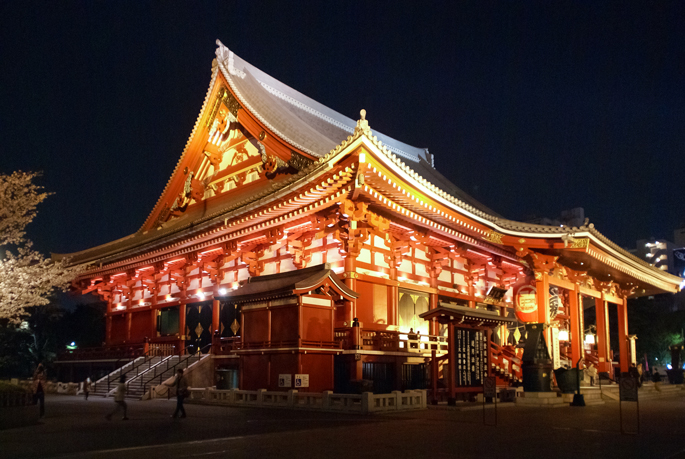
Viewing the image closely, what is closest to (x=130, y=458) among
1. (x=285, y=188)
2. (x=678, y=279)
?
(x=285, y=188)

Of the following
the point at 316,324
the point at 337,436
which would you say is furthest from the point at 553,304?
the point at 337,436

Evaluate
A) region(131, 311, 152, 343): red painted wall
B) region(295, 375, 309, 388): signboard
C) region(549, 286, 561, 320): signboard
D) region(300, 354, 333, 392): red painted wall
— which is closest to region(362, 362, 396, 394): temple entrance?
region(300, 354, 333, 392): red painted wall

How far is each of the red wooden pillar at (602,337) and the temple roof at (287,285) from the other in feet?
60.8

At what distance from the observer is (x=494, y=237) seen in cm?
2475

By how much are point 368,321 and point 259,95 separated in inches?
508

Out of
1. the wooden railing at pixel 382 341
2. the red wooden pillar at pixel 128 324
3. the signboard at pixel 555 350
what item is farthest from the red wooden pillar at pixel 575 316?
the red wooden pillar at pixel 128 324

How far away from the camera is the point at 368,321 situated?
883 inches

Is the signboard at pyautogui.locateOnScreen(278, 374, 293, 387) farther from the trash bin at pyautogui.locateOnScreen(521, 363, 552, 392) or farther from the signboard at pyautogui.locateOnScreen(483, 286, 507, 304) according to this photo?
the signboard at pyautogui.locateOnScreen(483, 286, 507, 304)

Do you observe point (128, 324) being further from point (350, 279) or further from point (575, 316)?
point (575, 316)

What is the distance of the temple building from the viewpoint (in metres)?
19.2

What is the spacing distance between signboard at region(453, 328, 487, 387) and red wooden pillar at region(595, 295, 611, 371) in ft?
47.7

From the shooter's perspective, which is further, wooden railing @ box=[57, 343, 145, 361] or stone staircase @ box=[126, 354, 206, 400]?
wooden railing @ box=[57, 343, 145, 361]

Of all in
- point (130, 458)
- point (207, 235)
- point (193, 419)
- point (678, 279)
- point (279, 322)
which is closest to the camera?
point (130, 458)

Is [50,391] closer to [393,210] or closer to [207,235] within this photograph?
[207,235]
